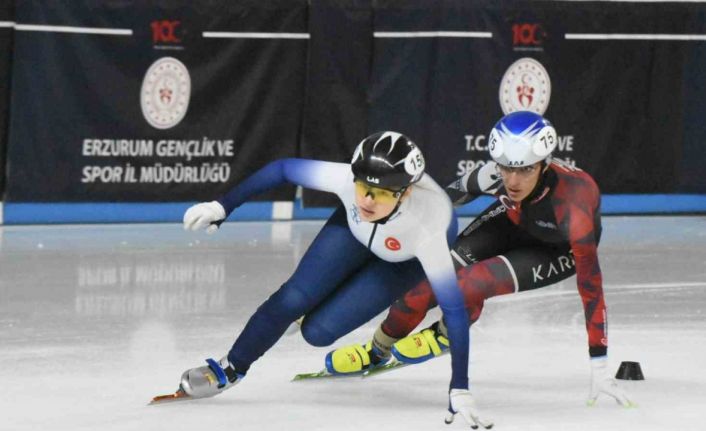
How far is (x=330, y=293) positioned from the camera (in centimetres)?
623

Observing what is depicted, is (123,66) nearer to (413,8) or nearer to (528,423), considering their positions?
(413,8)

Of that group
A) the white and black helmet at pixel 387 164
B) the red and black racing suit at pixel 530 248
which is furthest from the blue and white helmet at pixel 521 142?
the white and black helmet at pixel 387 164

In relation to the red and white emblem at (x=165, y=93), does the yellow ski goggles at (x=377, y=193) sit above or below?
below

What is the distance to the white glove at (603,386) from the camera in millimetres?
6223

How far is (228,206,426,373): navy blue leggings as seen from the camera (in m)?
6.00

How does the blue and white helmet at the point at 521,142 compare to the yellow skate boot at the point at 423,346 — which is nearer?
the blue and white helmet at the point at 521,142

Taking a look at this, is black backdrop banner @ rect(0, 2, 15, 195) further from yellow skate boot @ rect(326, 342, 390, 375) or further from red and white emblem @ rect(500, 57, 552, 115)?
yellow skate boot @ rect(326, 342, 390, 375)

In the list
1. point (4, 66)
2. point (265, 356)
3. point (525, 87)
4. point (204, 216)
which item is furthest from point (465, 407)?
point (525, 87)

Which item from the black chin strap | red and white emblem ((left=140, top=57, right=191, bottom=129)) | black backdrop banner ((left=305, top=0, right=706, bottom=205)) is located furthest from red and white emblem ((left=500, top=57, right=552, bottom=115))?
the black chin strap

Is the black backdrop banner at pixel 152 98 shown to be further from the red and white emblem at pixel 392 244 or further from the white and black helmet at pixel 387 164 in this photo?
the white and black helmet at pixel 387 164

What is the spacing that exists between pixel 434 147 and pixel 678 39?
2388mm

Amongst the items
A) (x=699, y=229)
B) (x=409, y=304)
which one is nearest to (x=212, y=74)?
(x=699, y=229)

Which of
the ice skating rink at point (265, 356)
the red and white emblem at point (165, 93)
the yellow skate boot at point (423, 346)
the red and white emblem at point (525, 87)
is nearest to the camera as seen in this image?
the ice skating rink at point (265, 356)

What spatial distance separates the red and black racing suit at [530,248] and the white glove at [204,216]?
108 cm
